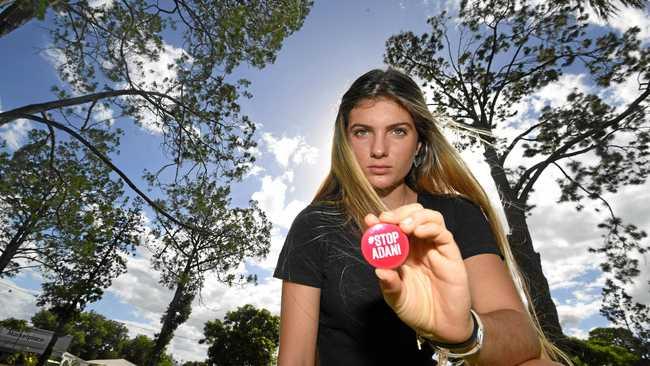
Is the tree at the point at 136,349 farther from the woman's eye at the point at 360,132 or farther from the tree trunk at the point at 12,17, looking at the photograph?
the woman's eye at the point at 360,132

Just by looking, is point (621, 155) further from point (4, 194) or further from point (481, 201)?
point (4, 194)

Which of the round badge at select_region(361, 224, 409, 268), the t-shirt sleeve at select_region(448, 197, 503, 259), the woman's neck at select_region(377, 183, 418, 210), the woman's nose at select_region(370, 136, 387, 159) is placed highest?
the woman's nose at select_region(370, 136, 387, 159)

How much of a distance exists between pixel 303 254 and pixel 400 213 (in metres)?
0.88

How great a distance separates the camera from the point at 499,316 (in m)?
1.51

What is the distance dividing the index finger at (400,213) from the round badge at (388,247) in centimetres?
6

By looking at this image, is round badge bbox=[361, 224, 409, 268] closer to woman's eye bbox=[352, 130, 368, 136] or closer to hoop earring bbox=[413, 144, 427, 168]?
woman's eye bbox=[352, 130, 368, 136]

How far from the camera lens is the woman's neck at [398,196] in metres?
2.57

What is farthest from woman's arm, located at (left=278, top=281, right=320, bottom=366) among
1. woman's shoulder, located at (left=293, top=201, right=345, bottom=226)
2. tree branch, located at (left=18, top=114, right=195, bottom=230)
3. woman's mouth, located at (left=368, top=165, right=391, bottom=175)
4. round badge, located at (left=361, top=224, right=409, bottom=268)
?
tree branch, located at (left=18, top=114, right=195, bottom=230)

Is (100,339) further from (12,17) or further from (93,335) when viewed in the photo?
Answer: (12,17)

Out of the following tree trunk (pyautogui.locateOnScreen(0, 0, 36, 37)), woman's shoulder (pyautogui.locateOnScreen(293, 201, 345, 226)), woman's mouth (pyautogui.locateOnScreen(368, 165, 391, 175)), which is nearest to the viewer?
woman's shoulder (pyautogui.locateOnScreen(293, 201, 345, 226))

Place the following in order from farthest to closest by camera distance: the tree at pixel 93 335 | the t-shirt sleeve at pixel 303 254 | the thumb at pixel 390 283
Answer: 1. the tree at pixel 93 335
2. the t-shirt sleeve at pixel 303 254
3. the thumb at pixel 390 283

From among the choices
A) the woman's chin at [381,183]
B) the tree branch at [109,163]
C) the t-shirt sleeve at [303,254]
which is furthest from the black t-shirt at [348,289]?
the tree branch at [109,163]

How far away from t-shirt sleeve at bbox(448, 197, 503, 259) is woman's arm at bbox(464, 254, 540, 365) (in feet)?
0.16

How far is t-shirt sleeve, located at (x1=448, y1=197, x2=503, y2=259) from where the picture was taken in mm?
1971
